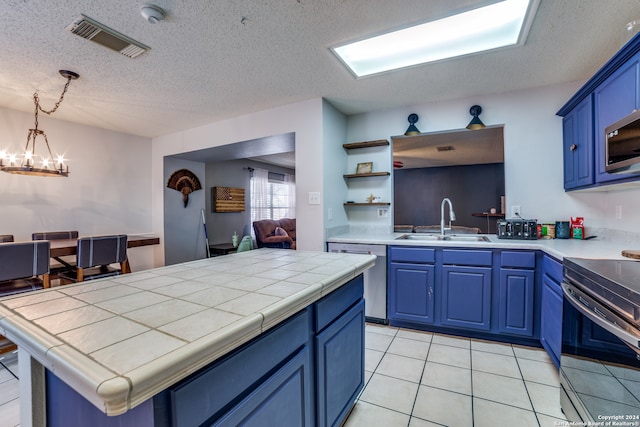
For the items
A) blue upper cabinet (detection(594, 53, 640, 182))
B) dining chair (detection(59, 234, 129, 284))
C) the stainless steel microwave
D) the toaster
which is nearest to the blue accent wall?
the toaster

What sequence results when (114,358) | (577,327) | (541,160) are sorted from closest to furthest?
1. (114,358)
2. (577,327)
3. (541,160)

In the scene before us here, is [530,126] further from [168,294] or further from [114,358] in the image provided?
[114,358]

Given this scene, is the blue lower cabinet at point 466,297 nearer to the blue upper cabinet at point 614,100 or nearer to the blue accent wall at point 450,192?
the blue upper cabinet at point 614,100

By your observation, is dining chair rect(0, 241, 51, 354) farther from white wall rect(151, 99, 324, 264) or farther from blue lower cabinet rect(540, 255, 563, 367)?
blue lower cabinet rect(540, 255, 563, 367)

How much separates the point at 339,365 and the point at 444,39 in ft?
7.69

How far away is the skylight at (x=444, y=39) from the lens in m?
1.89

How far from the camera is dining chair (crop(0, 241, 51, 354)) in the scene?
2.24 meters

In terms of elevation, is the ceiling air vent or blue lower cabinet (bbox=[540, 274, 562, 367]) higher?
the ceiling air vent

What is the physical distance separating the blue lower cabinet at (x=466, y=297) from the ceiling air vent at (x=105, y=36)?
9.92 feet

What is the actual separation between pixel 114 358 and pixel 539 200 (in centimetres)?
344

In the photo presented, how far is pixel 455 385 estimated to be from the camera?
1943 mm

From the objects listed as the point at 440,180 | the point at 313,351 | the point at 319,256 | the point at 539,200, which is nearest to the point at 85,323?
the point at 313,351

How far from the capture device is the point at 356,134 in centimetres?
362

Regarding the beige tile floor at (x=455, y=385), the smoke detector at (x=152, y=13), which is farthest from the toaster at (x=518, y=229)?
the smoke detector at (x=152, y=13)
